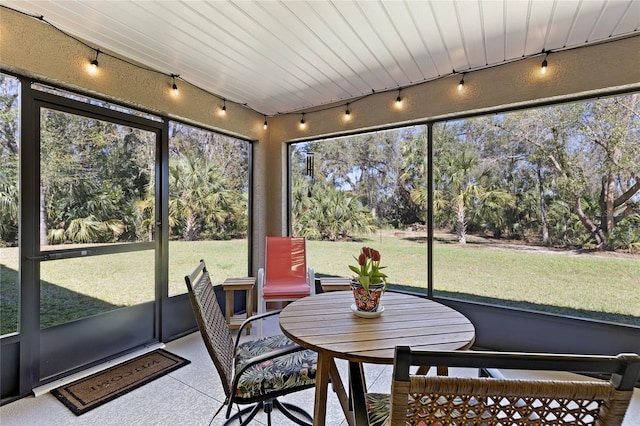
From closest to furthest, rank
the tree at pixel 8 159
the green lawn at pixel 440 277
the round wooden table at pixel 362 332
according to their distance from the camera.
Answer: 1. the round wooden table at pixel 362 332
2. the tree at pixel 8 159
3. the green lawn at pixel 440 277

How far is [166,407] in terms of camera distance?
199 centimetres

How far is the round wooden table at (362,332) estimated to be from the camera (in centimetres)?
129

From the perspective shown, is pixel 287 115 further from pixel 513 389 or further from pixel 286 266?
pixel 513 389

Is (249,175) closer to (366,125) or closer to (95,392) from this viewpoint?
(366,125)

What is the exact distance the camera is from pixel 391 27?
209 centimetres

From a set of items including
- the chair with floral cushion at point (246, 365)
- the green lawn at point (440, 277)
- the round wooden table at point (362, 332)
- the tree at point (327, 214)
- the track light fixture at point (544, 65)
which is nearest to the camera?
the round wooden table at point (362, 332)

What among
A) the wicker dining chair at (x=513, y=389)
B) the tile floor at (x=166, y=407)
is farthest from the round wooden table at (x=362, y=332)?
the tile floor at (x=166, y=407)

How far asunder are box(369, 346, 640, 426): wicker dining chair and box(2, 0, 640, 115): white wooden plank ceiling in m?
2.02

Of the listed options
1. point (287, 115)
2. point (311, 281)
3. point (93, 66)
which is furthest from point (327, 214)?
point (93, 66)

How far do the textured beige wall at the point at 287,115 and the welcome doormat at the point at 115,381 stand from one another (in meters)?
1.64

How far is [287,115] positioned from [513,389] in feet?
12.6

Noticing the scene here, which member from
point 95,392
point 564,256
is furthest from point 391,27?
point 95,392

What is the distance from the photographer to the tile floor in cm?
185

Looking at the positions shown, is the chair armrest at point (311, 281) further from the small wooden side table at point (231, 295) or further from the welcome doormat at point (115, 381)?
the welcome doormat at point (115, 381)
